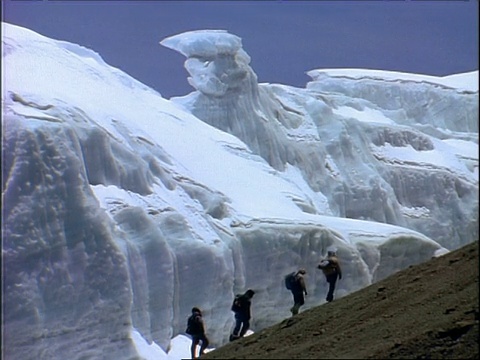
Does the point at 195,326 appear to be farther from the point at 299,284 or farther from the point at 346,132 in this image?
the point at 346,132

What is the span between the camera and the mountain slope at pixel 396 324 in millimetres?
8359

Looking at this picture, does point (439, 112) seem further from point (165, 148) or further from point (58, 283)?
point (58, 283)

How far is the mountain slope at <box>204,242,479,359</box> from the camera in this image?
8359mm

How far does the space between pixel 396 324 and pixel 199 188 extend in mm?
10144

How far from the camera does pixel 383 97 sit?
93.4 ft

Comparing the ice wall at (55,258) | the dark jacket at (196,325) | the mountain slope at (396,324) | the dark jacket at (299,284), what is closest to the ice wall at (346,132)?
the ice wall at (55,258)

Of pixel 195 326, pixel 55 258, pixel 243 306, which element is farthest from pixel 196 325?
pixel 55 258

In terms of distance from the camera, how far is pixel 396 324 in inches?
366

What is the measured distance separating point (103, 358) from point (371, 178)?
10.4 metres

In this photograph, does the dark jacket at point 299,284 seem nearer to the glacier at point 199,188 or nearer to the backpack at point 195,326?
the backpack at point 195,326

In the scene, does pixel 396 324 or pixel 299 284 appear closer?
pixel 396 324

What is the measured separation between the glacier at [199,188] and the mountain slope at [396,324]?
1.10m

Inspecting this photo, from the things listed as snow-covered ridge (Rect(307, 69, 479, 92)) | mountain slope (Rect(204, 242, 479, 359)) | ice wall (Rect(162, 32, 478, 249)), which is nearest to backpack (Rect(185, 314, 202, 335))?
mountain slope (Rect(204, 242, 479, 359))

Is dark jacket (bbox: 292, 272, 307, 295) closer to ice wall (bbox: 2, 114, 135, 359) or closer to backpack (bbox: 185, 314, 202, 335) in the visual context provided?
backpack (bbox: 185, 314, 202, 335)
